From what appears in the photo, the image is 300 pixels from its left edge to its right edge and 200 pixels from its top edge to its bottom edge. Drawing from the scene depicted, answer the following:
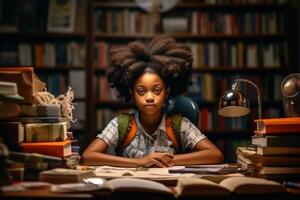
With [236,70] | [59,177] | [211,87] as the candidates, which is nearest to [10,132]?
[59,177]

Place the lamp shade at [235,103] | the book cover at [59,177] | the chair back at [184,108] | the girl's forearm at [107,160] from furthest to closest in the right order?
the chair back at [184,108], the girl's forearm at [107,160], the lamp shade at [235,103], the book cover at [59,177]

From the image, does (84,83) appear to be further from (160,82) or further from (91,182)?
(91,182)

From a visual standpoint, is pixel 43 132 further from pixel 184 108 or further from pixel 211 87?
pixel 211 87

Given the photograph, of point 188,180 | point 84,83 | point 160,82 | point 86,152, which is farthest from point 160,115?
point 84,83

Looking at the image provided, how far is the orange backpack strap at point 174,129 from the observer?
7.57 ft

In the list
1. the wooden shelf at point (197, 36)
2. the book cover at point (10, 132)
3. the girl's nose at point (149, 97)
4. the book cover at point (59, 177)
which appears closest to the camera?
the book cover at point (59, 177)

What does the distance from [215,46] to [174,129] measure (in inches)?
81.7

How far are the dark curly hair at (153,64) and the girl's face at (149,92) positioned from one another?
39mm

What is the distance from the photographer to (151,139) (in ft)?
7.63

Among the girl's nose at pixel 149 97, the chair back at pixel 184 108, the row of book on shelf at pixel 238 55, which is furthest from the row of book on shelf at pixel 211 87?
the girl's nose at pixel 149 97

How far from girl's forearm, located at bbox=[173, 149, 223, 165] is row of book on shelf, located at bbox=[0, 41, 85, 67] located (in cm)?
235

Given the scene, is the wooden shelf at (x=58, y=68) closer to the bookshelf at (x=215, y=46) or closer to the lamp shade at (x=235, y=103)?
the bookshelf at (x=215, y=46)

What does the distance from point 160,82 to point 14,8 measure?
8.28 feet

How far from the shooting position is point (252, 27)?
4.25m
